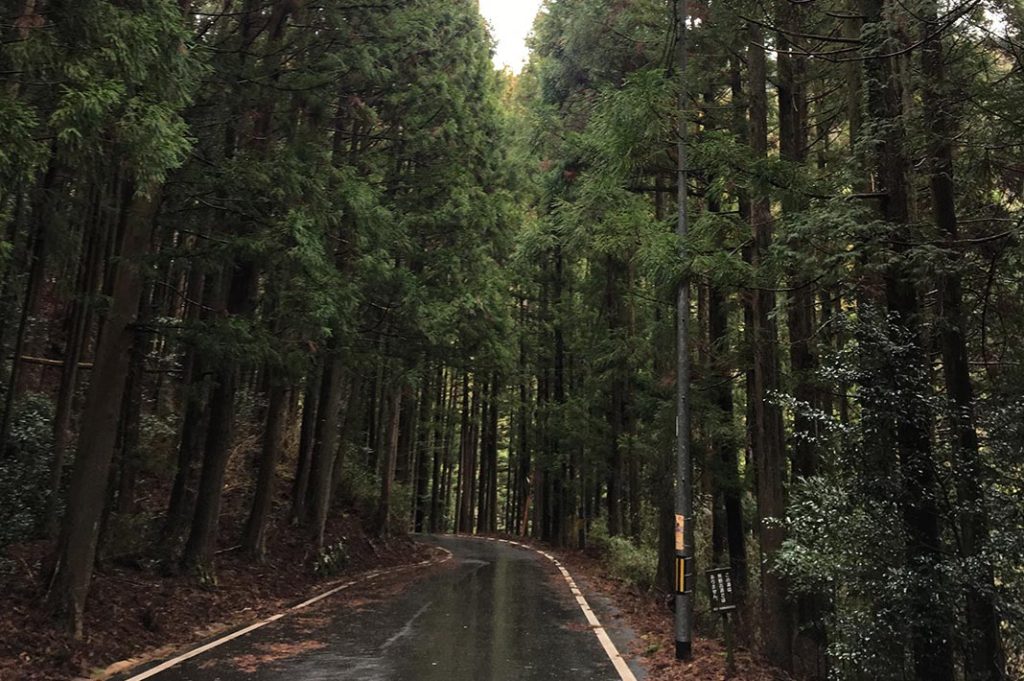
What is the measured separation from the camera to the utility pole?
28.0 feet

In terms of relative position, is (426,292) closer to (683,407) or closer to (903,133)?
(683,407)

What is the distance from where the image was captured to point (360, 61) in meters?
11.9

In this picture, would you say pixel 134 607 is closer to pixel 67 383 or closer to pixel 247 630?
pixel 247 630

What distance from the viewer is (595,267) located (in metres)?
20.6

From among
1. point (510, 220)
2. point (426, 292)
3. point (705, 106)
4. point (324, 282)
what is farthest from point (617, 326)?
point (324, 282)

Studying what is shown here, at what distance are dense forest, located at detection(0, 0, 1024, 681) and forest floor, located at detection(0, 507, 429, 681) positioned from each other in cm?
32

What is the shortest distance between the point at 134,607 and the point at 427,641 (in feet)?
13.2

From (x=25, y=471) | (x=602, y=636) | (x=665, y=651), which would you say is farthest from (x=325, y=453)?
(x=665, y=651)

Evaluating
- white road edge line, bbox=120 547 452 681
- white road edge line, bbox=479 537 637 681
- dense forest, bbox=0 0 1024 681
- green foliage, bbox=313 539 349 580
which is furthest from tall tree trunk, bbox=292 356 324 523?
white road edge line, bbox=479 537 637 681

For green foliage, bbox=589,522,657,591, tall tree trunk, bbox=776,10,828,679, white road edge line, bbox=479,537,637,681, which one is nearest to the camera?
white road edge line, bbox=479,537,637,681

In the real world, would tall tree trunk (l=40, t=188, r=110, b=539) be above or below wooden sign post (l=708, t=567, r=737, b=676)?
above

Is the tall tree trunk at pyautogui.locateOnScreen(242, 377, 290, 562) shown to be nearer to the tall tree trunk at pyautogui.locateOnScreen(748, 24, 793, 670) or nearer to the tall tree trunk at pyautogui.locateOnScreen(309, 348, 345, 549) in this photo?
the tall tree trunk at pyautogui.locateOnScreen(309, 348, 345, 549)

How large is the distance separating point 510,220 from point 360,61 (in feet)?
32.7

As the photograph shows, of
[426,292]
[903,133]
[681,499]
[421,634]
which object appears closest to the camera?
[903,133]
